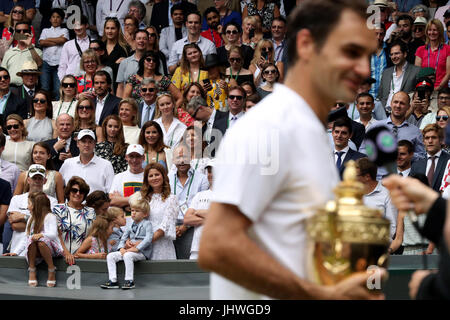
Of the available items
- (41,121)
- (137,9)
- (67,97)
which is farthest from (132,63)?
(137,9)

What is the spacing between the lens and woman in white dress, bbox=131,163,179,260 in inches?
344

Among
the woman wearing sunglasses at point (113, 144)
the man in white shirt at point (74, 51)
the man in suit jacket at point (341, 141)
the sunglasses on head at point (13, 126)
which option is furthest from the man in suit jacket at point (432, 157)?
the man in white shirt at point (74, 51)

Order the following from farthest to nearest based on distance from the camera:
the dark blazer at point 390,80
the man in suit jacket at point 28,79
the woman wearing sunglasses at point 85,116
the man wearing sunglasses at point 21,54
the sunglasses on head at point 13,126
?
the man wearing sunglasses at point 21,54 → the man in suit jacket at point 28,79 → the dark blazer at point 390,80 → the woman wearing sunglasses at point 85,116 → the sunglasses on head at point 13,126

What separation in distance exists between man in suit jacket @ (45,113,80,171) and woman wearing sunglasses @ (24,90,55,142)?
495 mm

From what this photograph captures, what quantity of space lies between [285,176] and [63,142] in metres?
9.05

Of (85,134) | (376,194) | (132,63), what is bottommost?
(376,194)

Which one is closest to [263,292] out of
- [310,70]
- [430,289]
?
[430,289]

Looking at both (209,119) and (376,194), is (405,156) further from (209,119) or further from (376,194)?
(209,119)

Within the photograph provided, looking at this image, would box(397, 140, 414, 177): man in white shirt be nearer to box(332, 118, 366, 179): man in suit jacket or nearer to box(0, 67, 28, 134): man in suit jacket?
box(332, 118, 366, 179): man in suit jacket

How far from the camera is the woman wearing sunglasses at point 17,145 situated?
430 inches

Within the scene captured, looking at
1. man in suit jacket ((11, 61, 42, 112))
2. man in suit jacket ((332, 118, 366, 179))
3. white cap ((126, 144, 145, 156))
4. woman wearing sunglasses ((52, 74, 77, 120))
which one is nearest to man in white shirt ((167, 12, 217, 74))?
woman wearing sunglasses ((52, 74, 77, 120))

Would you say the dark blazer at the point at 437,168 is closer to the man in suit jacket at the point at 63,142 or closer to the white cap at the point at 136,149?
the white cap at the point at 136,149

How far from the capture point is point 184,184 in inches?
370

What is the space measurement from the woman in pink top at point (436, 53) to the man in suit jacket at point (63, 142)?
4926 millimetres
